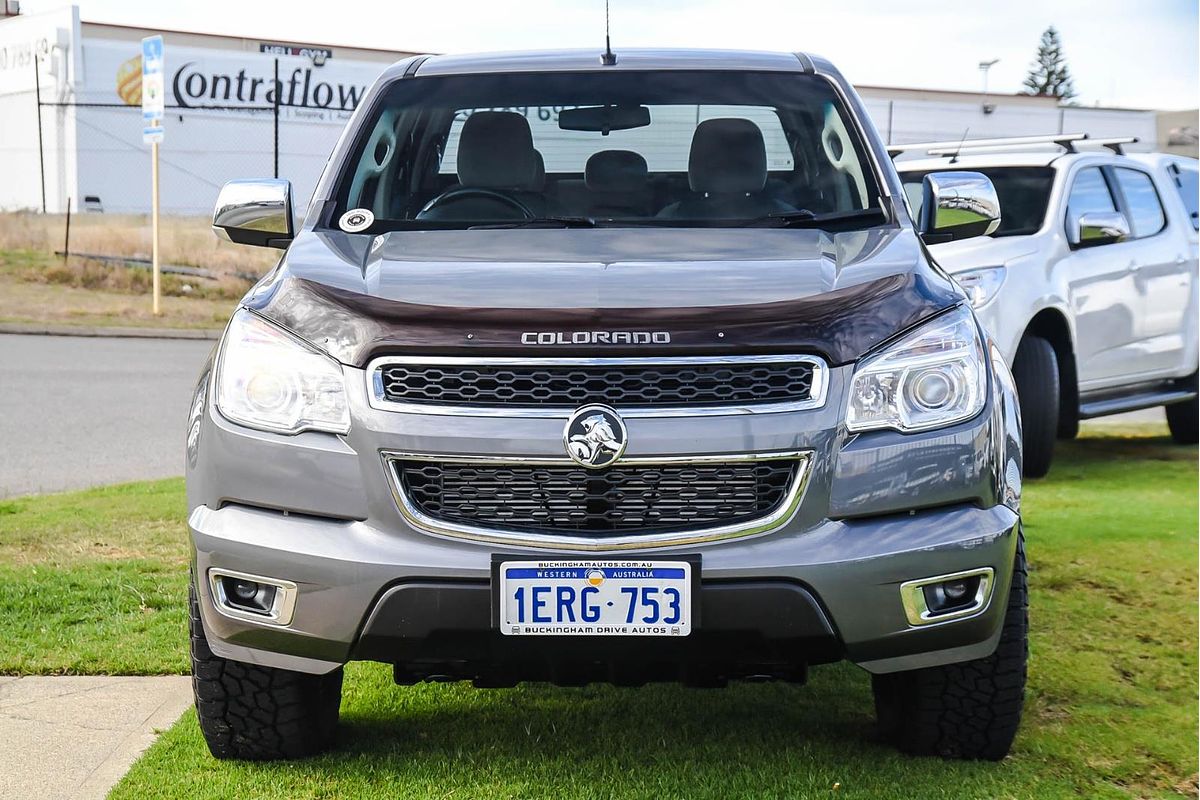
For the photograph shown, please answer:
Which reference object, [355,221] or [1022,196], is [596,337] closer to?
[355,221]

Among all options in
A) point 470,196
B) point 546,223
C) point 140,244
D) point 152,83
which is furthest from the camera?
point 140,244

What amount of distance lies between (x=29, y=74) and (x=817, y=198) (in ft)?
130

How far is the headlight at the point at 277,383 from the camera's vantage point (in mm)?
3000

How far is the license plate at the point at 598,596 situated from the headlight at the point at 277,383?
495 millimetres

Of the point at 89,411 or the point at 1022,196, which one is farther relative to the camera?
the point at 89,411

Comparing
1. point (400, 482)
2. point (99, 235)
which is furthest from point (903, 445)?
point (99, 235)

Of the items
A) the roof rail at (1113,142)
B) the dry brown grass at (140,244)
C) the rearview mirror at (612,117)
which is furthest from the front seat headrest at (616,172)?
the dry brown grass at (140,244)

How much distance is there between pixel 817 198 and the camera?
4133mm

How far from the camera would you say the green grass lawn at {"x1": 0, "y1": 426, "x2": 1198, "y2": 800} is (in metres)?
3.35

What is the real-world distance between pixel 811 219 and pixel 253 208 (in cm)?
153

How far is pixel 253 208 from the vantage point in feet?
13.1

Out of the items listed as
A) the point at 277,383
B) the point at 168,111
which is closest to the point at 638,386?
the point at 277,383

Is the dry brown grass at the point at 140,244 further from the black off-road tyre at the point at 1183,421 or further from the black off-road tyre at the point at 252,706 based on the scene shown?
the black off-road tyre at the point at 252,706

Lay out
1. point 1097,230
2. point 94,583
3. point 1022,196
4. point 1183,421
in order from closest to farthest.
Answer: point 94,583, point 1097,230, point 1022,196, point 1183,421
